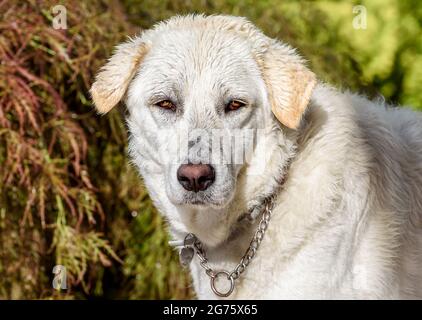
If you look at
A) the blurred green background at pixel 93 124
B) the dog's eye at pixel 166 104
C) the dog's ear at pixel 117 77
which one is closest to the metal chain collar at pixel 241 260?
the dog's eye at pixel 166 104

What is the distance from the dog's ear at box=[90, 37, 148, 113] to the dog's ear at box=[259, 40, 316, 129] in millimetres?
595

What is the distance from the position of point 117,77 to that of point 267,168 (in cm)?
→ 84

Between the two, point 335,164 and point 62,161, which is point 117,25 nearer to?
point 62,161

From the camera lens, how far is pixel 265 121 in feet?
12.6

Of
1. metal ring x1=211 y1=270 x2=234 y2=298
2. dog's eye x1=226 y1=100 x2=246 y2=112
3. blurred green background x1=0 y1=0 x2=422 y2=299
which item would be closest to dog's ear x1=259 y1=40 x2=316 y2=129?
dog's eye x1=226 y1=100 x2=246 y2=112

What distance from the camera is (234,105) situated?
12.4 ft

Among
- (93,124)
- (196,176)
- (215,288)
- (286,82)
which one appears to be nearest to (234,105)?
(286,82)

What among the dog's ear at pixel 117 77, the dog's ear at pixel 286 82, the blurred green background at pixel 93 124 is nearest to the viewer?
the dog's ear at pixel 286 82

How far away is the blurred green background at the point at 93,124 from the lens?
212 inches

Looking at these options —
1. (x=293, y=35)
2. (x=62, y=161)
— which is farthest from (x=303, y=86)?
(x=293, y=35)

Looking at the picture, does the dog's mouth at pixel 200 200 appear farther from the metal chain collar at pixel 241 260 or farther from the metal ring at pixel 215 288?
the metal ring at pixel 215 288

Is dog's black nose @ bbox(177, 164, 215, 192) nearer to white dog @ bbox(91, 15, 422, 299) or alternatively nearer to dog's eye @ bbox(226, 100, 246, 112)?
white dog @ bbox(91, 15, 422, 299)

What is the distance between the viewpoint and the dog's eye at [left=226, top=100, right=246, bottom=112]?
3775 millimetres

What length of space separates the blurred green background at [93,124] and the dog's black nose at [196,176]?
1.93 m
